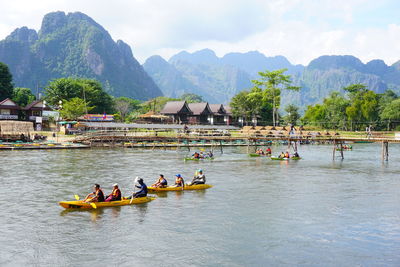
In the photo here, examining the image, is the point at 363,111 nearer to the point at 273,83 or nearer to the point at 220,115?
the point at 273,83

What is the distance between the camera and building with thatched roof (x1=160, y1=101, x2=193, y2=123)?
12119cm

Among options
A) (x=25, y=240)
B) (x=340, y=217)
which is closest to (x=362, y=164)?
(x=340, y=217)

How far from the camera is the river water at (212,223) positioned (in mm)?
19141

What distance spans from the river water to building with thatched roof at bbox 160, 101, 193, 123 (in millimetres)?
77687

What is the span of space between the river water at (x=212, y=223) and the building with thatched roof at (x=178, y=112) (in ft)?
255

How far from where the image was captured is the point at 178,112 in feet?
394

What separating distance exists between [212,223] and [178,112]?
3804 inches

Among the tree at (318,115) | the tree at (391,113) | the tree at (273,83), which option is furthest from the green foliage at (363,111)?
the tree at (273,83)

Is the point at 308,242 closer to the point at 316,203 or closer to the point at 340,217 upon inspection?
the point at 340,217

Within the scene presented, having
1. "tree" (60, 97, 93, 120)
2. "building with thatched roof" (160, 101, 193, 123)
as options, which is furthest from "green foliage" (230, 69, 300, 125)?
"tree" (60, 97, 93, 120)

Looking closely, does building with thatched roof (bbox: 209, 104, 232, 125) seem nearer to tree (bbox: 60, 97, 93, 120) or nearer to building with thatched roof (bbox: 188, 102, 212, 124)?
building with thatched roof (bbox: 188, 102, 212, 124)

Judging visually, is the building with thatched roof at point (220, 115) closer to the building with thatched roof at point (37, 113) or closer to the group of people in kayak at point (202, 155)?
the building with thatched roof at point (37, 113)

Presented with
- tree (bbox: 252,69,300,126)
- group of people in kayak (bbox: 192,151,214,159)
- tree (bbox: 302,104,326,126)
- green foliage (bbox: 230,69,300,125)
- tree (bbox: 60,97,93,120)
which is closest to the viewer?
group of people in kayak (bbox: 192,151,214,159)

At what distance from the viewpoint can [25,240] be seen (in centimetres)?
2086
